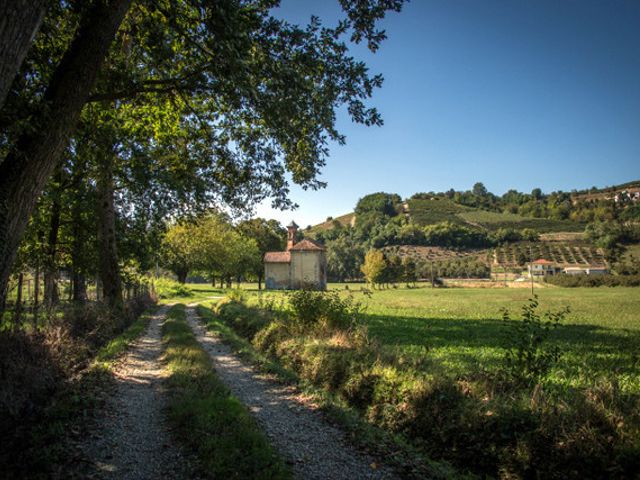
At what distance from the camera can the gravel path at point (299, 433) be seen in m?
4.42

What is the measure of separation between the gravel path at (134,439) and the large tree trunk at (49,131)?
7.51ft

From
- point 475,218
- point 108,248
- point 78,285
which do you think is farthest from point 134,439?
point 475,218

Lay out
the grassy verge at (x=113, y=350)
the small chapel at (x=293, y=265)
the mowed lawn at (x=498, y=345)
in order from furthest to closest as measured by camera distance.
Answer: the small chapel at (x=293, y=265), the grassy verge at (x=113, y=350), the mowed lawn at (x=498, y=345)

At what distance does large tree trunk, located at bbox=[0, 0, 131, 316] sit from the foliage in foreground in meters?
5.68

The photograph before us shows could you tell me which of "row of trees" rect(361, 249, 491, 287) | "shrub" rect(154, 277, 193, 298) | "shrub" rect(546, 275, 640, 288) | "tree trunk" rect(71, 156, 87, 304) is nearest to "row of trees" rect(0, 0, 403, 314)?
"tree trunk" rect(71, 156, 87, 304)

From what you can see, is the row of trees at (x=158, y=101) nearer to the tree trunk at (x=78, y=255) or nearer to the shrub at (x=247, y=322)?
the tree trunk at (x=78, y=255)

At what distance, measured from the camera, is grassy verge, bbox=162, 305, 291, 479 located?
13.1ft

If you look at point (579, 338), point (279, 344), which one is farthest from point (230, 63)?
point (579, 338)

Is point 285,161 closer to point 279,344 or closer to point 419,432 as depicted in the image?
point 279,344

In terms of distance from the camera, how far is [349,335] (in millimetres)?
9234

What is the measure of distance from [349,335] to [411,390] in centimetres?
340

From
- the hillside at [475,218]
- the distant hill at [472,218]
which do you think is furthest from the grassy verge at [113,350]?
the hillside at [475,218]

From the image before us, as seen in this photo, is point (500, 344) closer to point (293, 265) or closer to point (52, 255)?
point (52, 255)

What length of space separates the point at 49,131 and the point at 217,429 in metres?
4.30
